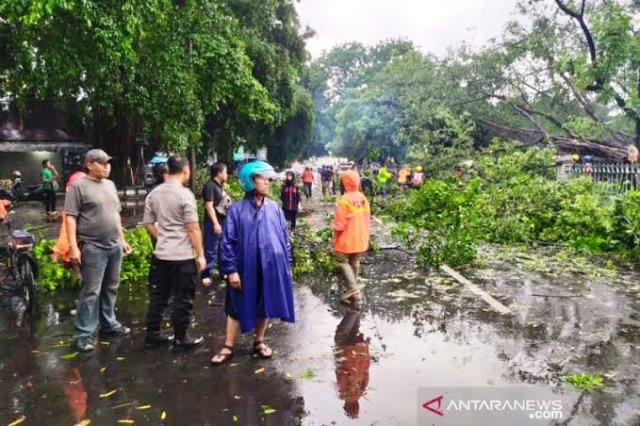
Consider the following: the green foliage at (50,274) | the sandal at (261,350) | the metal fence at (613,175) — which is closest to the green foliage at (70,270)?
the green foliage at (50,274)

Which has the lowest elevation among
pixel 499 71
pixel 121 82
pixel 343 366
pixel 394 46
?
pixel 343 366

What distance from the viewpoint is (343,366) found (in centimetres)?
448

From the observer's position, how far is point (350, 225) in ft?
21.1

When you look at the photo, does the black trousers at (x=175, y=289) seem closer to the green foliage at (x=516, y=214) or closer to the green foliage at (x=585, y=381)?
the green foliage at (x=585, y=381)

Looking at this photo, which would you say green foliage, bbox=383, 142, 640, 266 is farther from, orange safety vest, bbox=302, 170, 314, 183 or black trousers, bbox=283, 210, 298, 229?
orange safety vest, bbox=302, 170, 314, 183

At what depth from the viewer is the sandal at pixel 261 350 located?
4.61 meters

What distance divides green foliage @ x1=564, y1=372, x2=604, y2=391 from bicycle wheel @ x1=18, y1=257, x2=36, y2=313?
5.65m

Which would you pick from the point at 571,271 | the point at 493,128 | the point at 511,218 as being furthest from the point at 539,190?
the point at 493,128

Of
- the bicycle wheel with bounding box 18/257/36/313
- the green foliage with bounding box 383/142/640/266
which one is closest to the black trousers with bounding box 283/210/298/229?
the green foliage with bounding box 383/142/640/266

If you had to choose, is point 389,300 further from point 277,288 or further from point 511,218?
point 511,218

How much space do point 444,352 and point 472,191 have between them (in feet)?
26.9

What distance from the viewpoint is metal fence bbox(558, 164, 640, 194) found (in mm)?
11766

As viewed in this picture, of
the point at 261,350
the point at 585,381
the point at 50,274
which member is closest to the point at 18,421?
the point at 261,350

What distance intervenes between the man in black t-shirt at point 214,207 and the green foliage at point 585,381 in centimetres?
445
